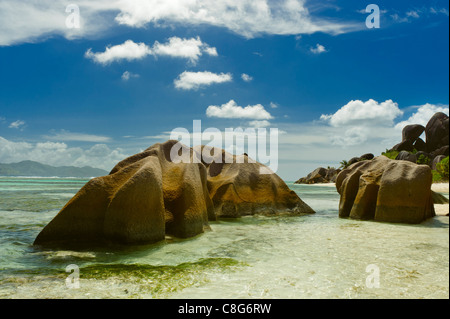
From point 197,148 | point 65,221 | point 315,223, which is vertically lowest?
point 315,223

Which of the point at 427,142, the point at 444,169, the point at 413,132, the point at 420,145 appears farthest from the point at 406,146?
the point at 444,169

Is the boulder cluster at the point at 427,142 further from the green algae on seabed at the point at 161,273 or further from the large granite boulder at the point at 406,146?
the green algae on seabed at the point at 161,273

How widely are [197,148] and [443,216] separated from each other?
953 cm

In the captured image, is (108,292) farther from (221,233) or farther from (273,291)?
(221,233)

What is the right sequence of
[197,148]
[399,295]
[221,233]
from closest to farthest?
[399,295] → [221,233] → [197,148]

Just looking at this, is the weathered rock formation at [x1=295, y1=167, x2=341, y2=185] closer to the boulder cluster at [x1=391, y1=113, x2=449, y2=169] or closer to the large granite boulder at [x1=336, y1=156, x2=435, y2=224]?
the boulder cluster at [x1=391, y1=113, x2=449, y2=169]

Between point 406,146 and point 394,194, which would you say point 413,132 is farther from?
point 394,194

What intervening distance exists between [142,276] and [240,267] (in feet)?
5.14

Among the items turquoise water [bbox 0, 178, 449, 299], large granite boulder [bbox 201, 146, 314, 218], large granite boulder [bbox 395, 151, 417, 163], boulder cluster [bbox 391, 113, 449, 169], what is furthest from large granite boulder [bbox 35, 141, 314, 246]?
boulder cluster [bbox 391, 113, 449, 169]

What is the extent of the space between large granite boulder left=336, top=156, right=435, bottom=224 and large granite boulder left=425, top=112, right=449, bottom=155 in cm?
4914

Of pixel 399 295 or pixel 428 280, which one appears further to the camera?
pixel 428 280
